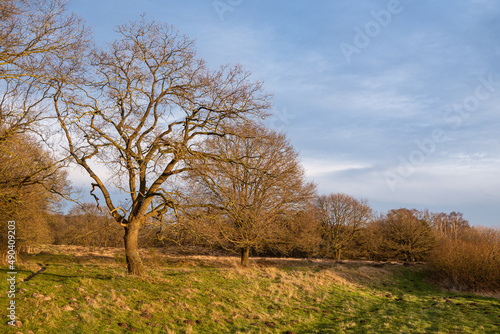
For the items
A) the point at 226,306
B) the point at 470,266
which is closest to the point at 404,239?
the point at 470,266

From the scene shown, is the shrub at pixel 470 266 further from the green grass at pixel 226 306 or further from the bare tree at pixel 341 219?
the bare tree at pixel 341 219

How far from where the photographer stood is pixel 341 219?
41375mm

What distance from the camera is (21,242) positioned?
20.5 m

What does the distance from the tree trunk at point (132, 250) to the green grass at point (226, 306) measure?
406mm

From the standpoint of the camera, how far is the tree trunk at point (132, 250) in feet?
39.3

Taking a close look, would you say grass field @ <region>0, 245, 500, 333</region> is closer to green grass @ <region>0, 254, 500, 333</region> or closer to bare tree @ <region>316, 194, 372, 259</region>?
green grass @ <region>0, 254, 500, 333</region>

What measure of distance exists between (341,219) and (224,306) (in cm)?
3273

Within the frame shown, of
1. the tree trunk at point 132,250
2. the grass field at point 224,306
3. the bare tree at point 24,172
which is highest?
the bare tree at point 24,172

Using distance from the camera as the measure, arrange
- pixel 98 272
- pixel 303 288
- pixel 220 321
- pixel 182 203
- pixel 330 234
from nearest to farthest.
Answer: pixel 220 321
pixel 182 203
pixel 98 272
pixel 303 288
pixel 330 234

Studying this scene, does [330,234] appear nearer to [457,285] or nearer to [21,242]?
[457,285]

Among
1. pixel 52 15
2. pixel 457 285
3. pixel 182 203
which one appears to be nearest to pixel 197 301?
pixel 182 203

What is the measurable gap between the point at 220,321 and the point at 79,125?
827 cm

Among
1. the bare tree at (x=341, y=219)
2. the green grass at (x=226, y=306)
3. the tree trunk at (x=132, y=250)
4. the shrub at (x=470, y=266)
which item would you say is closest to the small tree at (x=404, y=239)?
the bare tree at (x=341, y=219)

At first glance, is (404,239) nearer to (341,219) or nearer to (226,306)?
(341,219)
